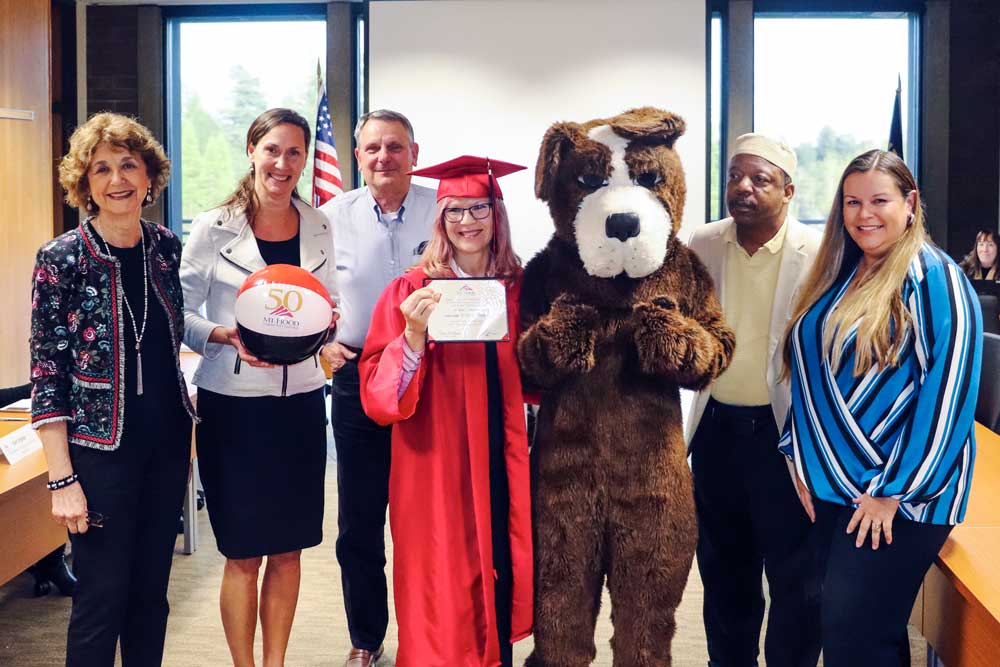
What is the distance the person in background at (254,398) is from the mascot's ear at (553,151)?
0.66 metres

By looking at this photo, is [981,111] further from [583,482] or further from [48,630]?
[48,630]

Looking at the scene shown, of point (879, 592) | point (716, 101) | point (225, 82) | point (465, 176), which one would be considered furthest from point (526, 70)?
point (879, 592)

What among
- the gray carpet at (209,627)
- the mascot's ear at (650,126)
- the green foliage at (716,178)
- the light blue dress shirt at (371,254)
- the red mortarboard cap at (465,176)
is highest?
the green foliage at (716,178)

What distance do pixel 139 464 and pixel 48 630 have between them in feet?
4.75

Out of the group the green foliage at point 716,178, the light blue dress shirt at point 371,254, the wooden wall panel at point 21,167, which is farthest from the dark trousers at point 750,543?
the green foliage at point 716,178

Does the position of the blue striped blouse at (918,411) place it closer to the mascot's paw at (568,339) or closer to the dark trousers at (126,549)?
the mascot's paw at (568,339)

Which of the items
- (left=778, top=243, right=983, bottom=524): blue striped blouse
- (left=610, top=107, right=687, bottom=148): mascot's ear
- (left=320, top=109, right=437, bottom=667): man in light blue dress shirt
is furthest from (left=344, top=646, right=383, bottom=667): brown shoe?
(left=610, top=107, right=687, bottom=148): mascot's ear

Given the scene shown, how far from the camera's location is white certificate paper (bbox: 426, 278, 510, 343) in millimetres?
1855

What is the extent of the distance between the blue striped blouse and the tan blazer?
32cm

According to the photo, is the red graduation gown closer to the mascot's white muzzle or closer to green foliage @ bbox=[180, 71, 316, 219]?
the mascot's white muzzle

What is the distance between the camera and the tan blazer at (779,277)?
219cm

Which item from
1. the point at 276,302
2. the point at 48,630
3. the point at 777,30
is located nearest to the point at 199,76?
the point at 777,30

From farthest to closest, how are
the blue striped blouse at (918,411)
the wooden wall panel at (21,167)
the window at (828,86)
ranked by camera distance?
the window at (828,86) < the wooden wall panel at (21,167) < the blue striped blouse at (918,411)

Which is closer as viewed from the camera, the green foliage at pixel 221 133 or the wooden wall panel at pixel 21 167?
the wooden wall panel at pixel 21 167
